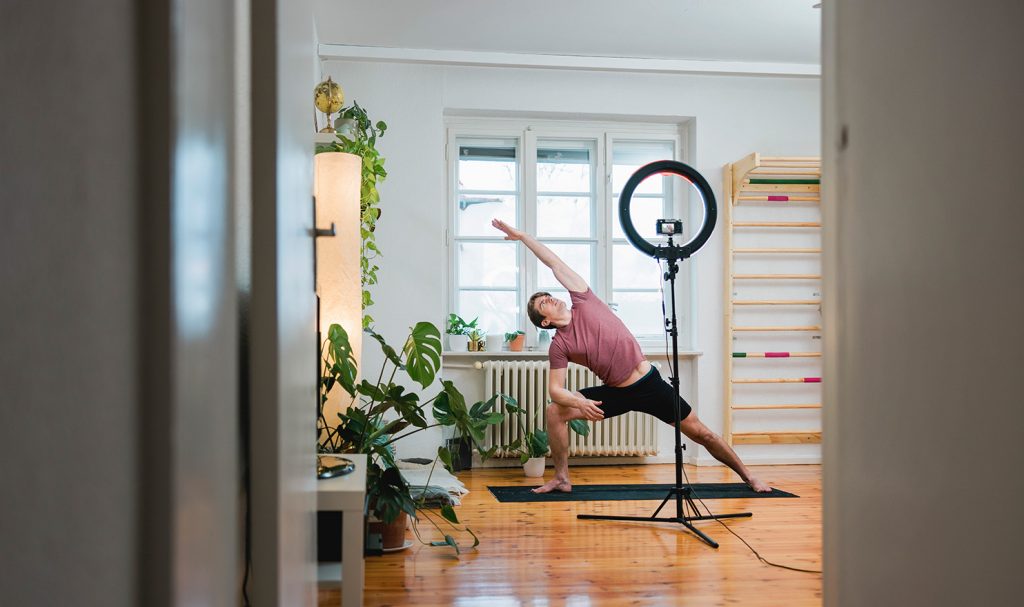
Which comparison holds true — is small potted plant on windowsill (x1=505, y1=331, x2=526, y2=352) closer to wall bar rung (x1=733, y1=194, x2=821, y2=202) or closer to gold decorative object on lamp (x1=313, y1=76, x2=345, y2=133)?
wall bar rung (x1=733, y1=194, x2=821, y2=202)

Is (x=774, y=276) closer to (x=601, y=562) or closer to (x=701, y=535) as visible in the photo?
(x=701, y=535)

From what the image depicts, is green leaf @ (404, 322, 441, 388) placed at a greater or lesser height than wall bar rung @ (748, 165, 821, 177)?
lesser

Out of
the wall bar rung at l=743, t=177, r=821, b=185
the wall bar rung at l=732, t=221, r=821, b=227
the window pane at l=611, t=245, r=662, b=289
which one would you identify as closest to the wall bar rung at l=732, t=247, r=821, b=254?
the wall bar rung at l=732, t=221, r=821, b=227

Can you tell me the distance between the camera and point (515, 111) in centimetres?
630

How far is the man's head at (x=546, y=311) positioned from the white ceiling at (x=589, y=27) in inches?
65.1

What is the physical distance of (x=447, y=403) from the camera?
12.1 ft

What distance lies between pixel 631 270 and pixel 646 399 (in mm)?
1746

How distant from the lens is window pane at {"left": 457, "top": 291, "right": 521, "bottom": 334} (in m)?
6.40

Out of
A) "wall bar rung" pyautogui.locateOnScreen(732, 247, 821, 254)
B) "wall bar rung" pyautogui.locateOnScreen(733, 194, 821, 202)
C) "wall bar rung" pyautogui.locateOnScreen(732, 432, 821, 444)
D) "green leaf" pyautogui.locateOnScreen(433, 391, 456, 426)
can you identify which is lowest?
"wall bar rung" pyautogui.locateOnScreen(732, 432, 821, 444)

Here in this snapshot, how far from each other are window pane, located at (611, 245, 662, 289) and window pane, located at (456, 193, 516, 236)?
82cm

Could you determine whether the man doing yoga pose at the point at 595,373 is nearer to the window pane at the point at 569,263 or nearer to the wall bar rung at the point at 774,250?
the window pane at the point at 569,263

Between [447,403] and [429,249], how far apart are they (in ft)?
8.40
